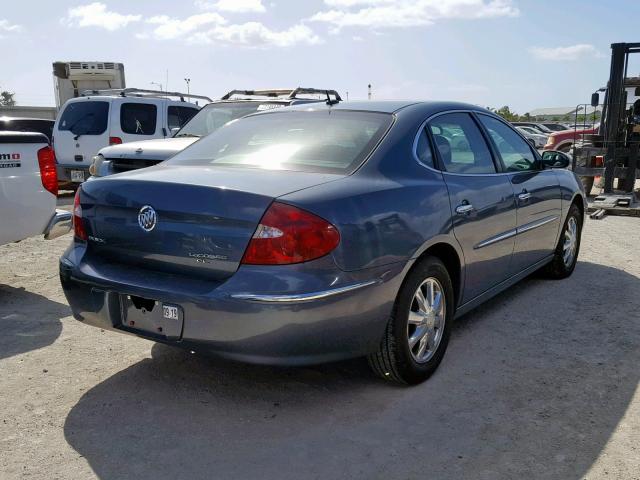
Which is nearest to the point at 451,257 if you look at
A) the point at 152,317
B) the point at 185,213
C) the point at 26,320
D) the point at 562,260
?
the point at 185,213

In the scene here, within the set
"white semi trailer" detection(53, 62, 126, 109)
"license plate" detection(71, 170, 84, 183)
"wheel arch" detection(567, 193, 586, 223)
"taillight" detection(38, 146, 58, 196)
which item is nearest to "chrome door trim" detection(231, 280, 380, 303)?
"taillight" detection(38, 146, 58, 196)

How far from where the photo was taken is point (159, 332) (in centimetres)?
307

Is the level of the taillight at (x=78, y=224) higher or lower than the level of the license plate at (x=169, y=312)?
higher

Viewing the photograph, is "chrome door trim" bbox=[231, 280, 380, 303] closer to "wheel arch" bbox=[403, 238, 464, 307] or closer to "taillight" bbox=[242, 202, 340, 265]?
"taillight" bbox=[242, 202, 340, 265]

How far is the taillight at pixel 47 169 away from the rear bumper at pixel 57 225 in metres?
0.23

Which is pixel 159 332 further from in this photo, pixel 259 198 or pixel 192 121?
pixel 192 121

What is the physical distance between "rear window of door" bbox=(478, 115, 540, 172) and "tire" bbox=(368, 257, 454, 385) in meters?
1.42

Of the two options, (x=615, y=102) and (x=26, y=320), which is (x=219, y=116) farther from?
(x=615, y=102)

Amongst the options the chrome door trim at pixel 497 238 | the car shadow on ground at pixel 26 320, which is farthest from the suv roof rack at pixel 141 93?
the chrome door trim at pixel 497 238

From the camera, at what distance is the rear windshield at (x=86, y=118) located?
10.6 metres

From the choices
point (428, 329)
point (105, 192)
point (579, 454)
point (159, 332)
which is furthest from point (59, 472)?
point (579, 454)

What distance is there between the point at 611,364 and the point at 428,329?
1.22 m

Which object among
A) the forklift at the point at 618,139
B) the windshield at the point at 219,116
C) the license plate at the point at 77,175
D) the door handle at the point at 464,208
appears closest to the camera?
the door handle at the point at 464,208

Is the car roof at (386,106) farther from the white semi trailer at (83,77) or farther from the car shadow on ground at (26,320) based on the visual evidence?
the white semi trailer at (83,77)
